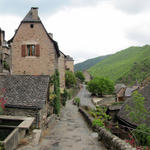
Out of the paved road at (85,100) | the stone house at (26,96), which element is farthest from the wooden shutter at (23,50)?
A: the paved road at (85,100)

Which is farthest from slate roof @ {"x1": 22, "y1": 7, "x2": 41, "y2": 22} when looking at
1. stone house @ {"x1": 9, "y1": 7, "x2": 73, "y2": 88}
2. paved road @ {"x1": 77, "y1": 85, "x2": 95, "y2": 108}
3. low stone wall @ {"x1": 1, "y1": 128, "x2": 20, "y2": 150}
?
paved road @ {"x1": 77, "y1": 85, "x2": 95, "y2": 108}

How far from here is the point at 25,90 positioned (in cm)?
1216

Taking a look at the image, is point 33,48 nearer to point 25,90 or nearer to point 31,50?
point 31,50

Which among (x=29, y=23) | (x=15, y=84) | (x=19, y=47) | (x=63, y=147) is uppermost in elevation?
(x=29, y=23)

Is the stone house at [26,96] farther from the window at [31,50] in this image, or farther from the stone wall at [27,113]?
the window at [31,50]

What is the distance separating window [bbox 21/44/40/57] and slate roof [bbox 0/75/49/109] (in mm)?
5307

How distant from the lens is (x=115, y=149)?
6516mm

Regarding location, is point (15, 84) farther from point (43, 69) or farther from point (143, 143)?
point (143, 143)

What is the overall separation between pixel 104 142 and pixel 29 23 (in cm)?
1461

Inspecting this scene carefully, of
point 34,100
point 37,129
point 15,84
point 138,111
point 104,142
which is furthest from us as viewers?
point 15,84

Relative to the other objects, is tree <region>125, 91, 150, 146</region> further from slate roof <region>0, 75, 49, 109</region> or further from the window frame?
the window frame

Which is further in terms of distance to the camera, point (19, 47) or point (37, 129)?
point (19, 47)

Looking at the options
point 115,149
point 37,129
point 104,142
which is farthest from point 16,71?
point 115,149

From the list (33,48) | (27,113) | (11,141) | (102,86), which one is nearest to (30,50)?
(33,48)
